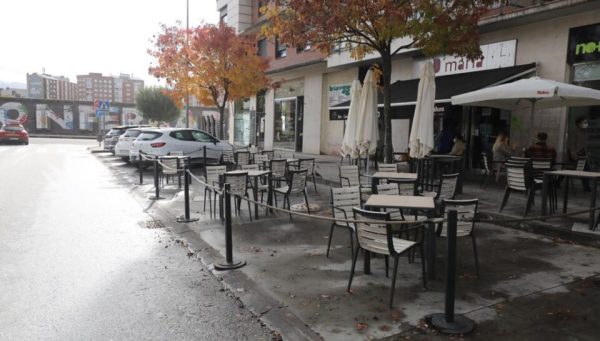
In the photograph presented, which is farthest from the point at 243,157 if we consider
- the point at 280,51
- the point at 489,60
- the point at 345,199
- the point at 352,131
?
the point at 280,51

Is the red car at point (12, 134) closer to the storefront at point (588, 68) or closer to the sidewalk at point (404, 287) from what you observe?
the sidewalk at point (404, 287)

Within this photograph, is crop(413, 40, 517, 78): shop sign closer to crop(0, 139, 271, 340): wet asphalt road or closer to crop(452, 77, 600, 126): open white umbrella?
crop(452, 77, 600, 126): open white umbrella

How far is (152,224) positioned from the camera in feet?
26.0

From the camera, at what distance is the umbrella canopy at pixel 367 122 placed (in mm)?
10805

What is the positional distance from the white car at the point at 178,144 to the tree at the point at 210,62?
428cm

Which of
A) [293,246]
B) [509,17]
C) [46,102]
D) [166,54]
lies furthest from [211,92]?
[46,102]

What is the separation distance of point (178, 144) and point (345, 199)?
10.9m

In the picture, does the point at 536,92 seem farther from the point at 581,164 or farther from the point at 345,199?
the point at 345,199

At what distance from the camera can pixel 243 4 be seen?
30.3 meters

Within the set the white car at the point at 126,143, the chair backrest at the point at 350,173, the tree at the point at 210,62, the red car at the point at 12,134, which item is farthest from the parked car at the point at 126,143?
the red car at the point at 12,134

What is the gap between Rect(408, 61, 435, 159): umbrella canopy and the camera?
31.1 feet

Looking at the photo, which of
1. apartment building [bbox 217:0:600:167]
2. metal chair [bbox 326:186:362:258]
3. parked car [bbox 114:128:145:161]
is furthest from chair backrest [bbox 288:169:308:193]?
parked car [bbox 114:128:145:161]

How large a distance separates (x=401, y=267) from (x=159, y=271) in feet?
9.62

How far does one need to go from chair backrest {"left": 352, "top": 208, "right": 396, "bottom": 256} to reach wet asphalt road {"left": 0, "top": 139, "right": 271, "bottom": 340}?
131 centimetres
